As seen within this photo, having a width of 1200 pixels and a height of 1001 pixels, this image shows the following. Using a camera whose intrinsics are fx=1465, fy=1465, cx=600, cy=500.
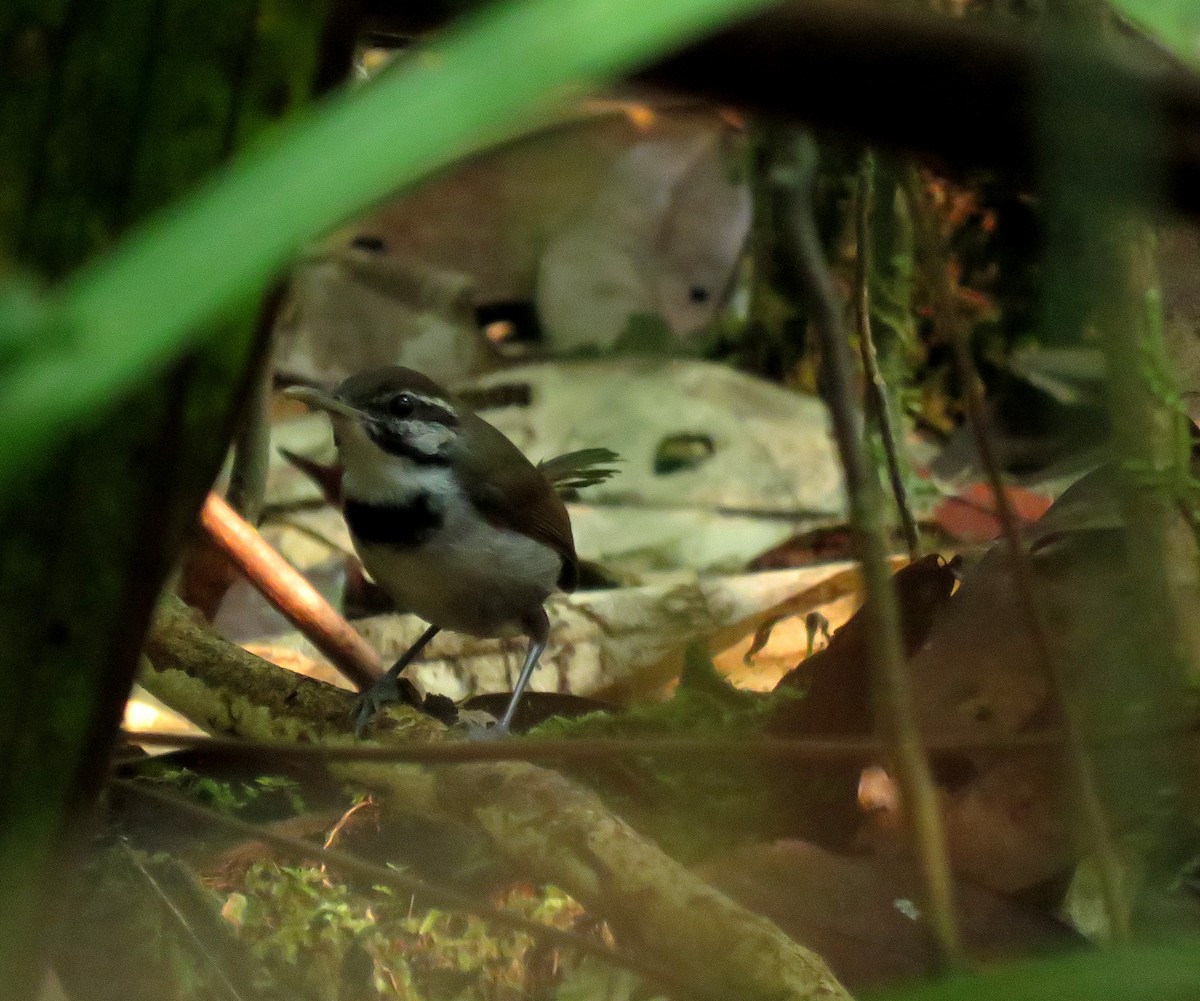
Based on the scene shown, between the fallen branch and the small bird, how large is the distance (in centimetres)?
77

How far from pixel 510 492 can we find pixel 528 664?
0.48m

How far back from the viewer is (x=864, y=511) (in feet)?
2.96

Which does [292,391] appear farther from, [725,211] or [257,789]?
[725,211]

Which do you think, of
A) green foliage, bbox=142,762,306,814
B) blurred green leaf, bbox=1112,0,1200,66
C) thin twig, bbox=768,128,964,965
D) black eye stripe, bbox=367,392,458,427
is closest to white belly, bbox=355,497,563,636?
black eye stripe, bbox=367,392,458,427

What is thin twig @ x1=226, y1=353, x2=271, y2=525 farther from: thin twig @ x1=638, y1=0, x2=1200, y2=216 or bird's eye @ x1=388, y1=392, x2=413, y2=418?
thin twig @ x1=638, y1=0, x2=1200, y2=216

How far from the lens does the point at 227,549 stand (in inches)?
123

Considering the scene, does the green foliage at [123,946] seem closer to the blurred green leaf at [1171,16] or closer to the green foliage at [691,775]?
the green foliage at [691,775]

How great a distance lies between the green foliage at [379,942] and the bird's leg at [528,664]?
1.39ft

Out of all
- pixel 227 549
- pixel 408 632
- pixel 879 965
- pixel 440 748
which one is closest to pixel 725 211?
pixel 408 632

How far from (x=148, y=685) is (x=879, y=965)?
158 cm

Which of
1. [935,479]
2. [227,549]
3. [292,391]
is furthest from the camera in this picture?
[935,479]

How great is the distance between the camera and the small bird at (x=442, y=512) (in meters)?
3.57

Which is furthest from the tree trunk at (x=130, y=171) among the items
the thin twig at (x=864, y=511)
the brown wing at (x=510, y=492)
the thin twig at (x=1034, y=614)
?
the brown wing at (x=510, y=492)

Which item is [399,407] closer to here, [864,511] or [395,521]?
[395,521]
